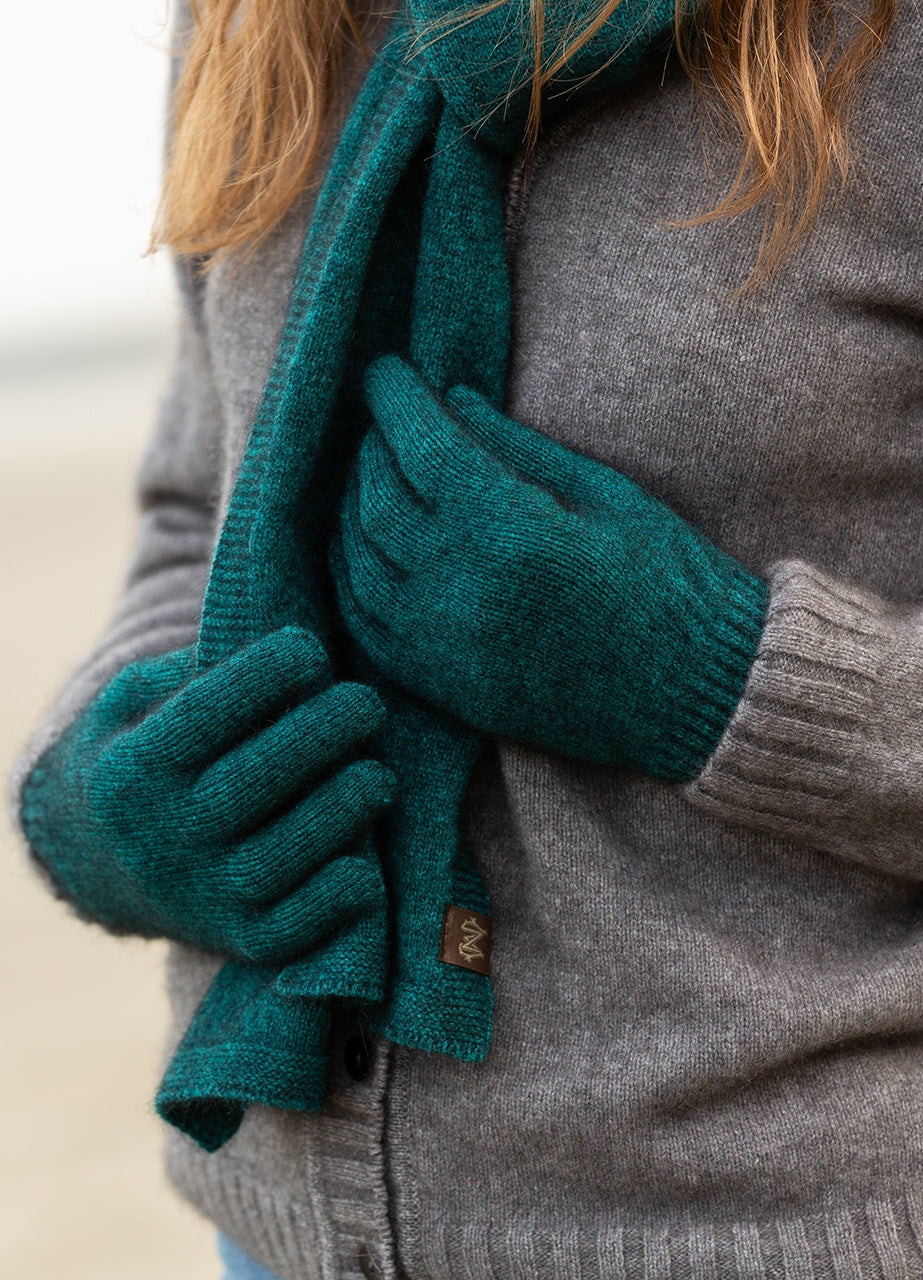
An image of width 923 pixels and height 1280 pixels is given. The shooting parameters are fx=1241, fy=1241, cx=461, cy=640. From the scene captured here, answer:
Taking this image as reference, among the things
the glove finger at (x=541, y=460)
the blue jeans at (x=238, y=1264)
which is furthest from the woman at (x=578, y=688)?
the blue jeans at (x=238, y=1264)

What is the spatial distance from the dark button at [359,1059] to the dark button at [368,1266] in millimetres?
139

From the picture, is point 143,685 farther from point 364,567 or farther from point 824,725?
point 824,725

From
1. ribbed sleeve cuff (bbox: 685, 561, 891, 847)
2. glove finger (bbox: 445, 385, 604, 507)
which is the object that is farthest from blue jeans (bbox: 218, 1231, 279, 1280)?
glove finger (bbox: 445, 385, 604, 507)

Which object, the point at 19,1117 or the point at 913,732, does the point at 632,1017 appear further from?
the point at 19,1117

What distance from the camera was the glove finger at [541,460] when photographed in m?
0.85

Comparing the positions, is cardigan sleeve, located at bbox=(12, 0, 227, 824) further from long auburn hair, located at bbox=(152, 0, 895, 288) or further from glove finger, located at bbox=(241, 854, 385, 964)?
glove finger, located at bbox=(241, 854, 385, 964)

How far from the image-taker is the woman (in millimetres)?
828

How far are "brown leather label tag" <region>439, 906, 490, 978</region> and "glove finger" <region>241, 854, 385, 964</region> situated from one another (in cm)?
5

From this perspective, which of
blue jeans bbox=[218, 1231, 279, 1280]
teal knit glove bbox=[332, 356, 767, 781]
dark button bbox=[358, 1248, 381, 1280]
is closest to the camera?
teal knit glove bbox=[332, 356, 767, 781]

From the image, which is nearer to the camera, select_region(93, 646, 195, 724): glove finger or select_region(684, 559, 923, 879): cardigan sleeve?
select_region(684, 559, 923, 879): cardigan sleeve

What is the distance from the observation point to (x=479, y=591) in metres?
0.82

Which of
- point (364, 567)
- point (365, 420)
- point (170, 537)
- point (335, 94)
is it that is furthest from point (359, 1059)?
point (335, 94)

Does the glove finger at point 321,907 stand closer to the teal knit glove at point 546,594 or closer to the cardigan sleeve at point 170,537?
the teal knit glove at point 546,594

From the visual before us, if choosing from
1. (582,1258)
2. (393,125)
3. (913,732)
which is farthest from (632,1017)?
(393,125)
